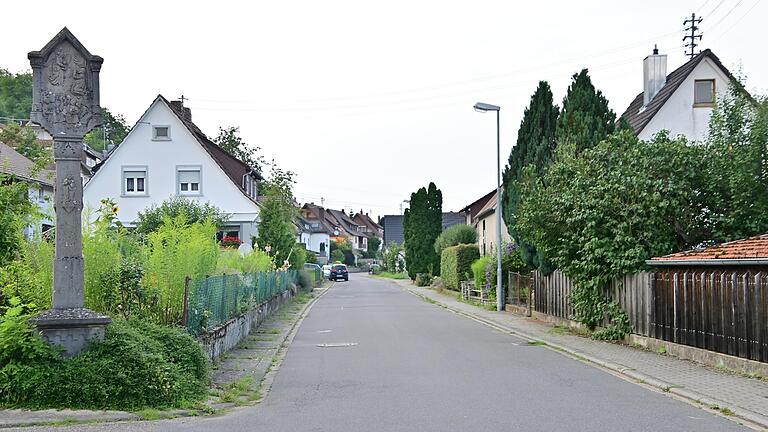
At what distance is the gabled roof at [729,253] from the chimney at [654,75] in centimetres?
2129

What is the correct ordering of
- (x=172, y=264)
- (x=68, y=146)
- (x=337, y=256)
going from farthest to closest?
(x=337, y=256), (x=172, y=264), (x=68, y=146)

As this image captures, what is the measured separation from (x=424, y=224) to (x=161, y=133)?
994 inches

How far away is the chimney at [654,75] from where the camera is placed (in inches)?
1388

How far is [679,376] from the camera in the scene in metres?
12.2

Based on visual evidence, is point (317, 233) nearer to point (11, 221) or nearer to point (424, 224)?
point (424, 224)

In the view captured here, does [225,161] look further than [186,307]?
Yes

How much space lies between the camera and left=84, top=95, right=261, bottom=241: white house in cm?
4066

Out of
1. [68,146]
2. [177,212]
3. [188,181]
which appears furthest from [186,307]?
[188,181]

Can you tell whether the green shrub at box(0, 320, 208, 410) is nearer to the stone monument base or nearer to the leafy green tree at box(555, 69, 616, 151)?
the stone monument base

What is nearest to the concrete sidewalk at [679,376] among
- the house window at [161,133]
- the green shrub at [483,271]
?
the green shrub at [483,271]

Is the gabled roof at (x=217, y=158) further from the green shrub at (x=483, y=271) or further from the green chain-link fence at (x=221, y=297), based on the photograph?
the green chain-link fence at (x=221, y=297)

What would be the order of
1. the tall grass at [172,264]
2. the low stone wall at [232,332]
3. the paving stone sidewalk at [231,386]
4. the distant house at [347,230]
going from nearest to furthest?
the paving stone sidewalk at [231,386]
the tall grass at [172,264]
the low stone wall at [232,332]
the distant house at [347,230]

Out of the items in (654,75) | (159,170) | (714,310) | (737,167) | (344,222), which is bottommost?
(714,310)

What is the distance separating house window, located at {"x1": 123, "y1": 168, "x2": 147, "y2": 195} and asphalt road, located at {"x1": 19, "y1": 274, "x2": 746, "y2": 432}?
25.8m
